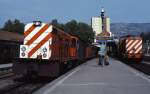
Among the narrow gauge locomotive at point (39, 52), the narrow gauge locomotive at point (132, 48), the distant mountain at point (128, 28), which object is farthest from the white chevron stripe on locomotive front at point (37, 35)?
the distant mountain at point (128, 28)

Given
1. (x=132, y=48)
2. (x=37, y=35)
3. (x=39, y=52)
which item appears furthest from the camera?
(x=132, y=48)

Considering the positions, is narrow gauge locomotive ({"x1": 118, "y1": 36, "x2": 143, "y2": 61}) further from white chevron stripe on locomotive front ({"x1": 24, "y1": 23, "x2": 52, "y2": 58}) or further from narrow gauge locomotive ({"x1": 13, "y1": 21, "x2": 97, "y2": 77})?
white chevron stripe on locomotive front ({"x1": 24, "y1": 23, "x2": 52, "y2": 58})

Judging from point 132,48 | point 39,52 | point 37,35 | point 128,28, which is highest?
point 128,28

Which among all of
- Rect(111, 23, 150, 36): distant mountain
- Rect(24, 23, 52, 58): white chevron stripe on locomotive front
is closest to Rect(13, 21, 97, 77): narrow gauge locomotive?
Rect(24, 23, 52, 58): white chevron stripe on locomotive front

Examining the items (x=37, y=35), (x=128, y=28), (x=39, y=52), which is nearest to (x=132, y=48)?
(x=37, y=35)

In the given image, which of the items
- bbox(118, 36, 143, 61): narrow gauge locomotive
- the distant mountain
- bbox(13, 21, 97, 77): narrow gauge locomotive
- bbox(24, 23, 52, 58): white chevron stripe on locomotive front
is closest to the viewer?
bbox(13, 21, 97, 77): narrow gauge locomotive

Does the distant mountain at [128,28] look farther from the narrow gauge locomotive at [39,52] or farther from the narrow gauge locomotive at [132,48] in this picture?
the narrow gauge locomotive at [39,52]

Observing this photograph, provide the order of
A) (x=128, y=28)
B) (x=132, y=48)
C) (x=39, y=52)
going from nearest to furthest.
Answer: (x=39, y=52) → (x=132, y=48) → (x=128, y=28)

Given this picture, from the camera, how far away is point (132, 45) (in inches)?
1933

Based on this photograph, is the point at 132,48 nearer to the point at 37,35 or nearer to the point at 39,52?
the point at 37,35

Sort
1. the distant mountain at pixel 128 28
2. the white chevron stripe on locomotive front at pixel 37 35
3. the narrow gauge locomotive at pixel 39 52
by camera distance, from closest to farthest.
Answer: the narrow gauge locomotive at pixel 39 52
the white chevron stripe on locomotive front at pixel 37 35
the distant mountain at pixel 128 28

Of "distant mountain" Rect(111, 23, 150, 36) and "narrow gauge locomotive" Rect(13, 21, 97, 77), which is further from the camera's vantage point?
"distant mountain" Rect(111, 23, 150, 36)

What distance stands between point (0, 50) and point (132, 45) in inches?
653

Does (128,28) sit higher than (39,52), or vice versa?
(128,28)
